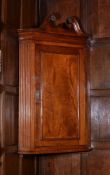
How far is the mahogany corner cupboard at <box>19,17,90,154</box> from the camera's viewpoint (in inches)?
84.7

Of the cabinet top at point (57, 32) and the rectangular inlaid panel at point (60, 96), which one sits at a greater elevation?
the cabinet top at point (57, 32)

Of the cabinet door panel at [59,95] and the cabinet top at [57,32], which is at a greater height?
the cabinet top at [57,32]

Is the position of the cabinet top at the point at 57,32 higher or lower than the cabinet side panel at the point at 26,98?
higher

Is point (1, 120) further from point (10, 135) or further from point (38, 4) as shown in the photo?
point (38, 4)

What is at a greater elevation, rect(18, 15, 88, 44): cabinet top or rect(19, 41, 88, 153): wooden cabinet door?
rect(18, 15, 88, 44): cabinet top

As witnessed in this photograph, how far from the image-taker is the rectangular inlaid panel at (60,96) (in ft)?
7.24

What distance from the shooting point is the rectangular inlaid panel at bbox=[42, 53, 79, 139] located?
2.21 metres

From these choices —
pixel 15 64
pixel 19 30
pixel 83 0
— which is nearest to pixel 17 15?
pixel 19 30

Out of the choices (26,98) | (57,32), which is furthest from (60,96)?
(57,32)

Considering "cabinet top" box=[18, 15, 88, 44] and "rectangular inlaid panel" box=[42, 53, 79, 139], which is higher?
"cabinet top" box=[18, 15, 88, 44]

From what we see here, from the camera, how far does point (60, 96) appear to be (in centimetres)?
225

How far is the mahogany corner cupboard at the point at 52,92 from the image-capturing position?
2152 mm

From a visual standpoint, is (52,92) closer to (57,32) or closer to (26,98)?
(26,98)

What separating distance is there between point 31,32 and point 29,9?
24cm
